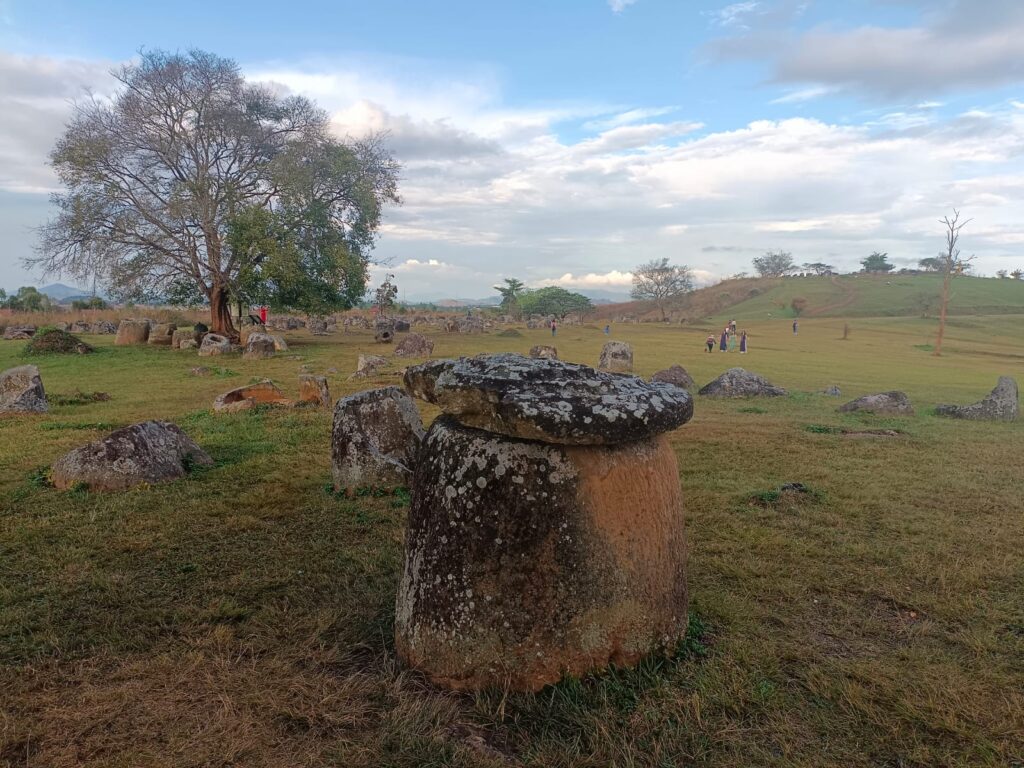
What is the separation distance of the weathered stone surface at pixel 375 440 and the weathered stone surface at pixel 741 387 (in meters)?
10.1

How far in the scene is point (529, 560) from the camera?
347cm

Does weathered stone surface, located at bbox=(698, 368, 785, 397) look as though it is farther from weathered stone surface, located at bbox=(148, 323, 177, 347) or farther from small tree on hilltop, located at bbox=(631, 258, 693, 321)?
small tree on hilltop, located at bbox=(631, 258, 693, 321)

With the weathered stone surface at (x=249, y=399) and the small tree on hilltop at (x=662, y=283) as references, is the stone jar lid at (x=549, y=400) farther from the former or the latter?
the small tree on hilltop at (x=662, y=283)

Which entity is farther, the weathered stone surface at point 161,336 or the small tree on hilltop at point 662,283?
the small tree on hilltop at point 662,283

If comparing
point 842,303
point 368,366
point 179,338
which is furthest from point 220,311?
point 842,303

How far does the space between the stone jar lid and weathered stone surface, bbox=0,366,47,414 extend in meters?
11.3

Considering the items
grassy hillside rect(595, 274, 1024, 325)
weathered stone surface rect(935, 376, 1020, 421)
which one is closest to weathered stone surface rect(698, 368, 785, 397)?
weathered stone surface rect(935, 376, 1020, 421)

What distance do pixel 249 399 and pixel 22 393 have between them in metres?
4.11

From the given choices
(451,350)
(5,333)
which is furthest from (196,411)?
(5,333)

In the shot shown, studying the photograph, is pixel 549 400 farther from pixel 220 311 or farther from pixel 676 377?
pixel 220 311

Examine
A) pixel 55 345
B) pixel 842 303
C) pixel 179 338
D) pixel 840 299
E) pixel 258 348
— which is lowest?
pixel 258 348

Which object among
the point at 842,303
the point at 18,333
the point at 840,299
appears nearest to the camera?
the point at 18,333

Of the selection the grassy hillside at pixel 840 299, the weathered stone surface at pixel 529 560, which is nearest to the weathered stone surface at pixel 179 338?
the weathered stone surface at pixel 529 560

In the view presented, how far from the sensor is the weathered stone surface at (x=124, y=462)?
7066 millimetres
